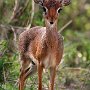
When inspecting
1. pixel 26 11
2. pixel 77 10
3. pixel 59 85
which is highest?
pixel 77 10

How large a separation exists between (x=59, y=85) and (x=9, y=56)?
1346 millimetres

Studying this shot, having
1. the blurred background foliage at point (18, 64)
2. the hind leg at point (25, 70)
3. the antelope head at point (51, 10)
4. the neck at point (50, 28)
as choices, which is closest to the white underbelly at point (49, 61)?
the neck at point (50, 28)

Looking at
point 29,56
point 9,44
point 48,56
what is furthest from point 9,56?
point 48,56

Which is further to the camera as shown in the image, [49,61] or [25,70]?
[25,70]

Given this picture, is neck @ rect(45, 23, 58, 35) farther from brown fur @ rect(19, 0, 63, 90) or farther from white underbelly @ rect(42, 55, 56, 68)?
white underbelly @ rect(42, 55, 56, 68)

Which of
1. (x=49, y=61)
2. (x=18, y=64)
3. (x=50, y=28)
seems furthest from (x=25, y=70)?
(x=50, y=28)

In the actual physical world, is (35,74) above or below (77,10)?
below

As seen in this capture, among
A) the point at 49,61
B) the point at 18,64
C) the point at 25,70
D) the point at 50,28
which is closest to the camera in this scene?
the point at 50,28

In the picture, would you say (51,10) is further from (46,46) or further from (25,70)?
(25,70)

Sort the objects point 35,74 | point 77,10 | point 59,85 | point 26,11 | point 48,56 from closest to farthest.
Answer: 1. point 48,56
2. point 35,74
3. point 59,85
4. point 26,11
5. point 77,10

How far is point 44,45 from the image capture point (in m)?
9.33

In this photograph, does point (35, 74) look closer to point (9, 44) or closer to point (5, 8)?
point (9, 44)

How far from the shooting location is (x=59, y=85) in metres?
11.9

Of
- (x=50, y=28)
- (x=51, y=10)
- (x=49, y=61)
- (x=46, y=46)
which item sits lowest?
(x=49, y=61)
